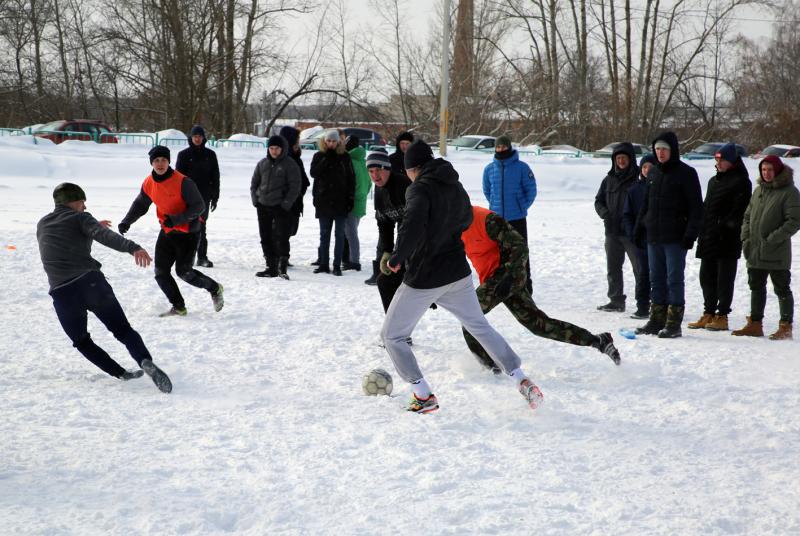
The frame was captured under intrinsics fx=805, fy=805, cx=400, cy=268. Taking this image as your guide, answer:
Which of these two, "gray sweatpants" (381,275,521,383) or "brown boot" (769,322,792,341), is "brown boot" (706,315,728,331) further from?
"gray sweatpants" (381,275,521,383)

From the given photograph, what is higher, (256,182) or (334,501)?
(256,182)

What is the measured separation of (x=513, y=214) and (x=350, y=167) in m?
2.37

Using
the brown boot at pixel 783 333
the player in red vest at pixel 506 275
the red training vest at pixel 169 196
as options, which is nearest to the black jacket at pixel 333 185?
the red training vest at pixel 169 196

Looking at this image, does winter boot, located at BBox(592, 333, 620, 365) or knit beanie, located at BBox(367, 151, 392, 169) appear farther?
knit beanie, located at BBox(367, 151, 392, 169)

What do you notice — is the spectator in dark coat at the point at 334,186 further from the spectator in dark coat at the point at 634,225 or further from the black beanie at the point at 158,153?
the spectator in dark coat at the point at 634,225

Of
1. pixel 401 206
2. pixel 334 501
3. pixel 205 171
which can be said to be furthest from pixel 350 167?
pixel 334 501

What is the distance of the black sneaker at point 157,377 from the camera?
5309mm

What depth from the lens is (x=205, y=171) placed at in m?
9.98

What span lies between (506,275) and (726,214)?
293cm

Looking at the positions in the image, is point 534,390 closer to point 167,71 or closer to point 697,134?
point 167,71

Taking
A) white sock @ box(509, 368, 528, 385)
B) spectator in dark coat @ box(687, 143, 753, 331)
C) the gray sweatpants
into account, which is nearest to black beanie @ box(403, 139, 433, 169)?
the gray sweatpants

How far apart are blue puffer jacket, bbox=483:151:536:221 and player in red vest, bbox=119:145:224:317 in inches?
123

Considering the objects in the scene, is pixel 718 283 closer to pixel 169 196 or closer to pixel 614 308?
pixel 614 308

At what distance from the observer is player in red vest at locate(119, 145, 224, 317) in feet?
24.1
